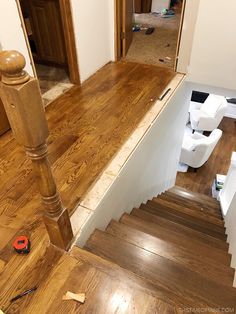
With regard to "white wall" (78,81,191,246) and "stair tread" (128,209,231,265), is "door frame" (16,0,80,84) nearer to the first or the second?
"white wall" (78,81,191,246)

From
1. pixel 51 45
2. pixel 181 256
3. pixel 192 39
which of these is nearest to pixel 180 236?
pixel 181 256

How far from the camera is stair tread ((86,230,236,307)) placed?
1.43m

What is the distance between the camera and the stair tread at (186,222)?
Answer: 269 centimetres

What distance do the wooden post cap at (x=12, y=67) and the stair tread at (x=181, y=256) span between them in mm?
1320

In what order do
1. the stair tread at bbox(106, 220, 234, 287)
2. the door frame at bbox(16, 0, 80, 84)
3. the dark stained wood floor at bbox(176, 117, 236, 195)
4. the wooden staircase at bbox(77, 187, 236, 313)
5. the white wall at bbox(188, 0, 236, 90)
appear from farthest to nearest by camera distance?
the dark stained wood floor at bbox(176, 117, 236, 195)
the white wall at bbox(188, 0, 236, 90)
the door frame at bbox(16, 0, 80, 84)
the stair tread at bbox(106, 220, 234, 287)
the wooden staircase at bbox(77, 187, 236, 313)

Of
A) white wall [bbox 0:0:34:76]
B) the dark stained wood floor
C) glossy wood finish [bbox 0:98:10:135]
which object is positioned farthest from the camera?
the dark stained wood floor

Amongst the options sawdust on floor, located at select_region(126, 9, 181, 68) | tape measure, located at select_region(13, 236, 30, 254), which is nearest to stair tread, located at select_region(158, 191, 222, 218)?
sawdust on floor, located at select_region(126, 9, 181, 68)

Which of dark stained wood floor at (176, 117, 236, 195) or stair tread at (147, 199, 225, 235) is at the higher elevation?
stair tread at (147, 199, 225, 235)

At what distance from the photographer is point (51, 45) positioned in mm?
3541

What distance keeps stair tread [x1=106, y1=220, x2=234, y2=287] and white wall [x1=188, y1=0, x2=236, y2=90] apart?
2.35 metres

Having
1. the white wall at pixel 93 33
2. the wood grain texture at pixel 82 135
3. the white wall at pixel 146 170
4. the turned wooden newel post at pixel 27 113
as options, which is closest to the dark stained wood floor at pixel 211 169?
the white wall at pixel 146 170

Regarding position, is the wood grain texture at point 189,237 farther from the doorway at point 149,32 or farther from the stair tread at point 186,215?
the doorway at point 149,32

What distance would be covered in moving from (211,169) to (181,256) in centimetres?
455

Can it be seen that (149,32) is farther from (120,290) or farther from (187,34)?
(120,290)
